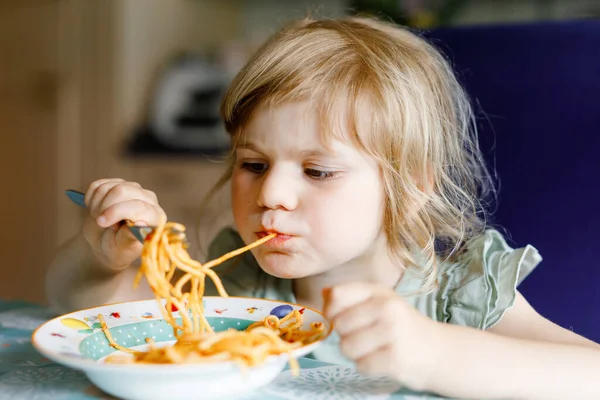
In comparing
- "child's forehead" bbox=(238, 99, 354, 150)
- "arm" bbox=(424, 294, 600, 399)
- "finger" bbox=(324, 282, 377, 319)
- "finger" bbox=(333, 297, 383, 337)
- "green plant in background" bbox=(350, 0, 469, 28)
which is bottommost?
"arm" bbox=(424, 294, 600, 399)

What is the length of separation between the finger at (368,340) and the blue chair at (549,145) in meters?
0.59

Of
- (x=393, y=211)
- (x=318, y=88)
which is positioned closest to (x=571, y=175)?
(x=393, y=211)

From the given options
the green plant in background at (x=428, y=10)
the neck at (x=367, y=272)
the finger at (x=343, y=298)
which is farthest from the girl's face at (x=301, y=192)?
the green plant in background at (x=428, y=10)

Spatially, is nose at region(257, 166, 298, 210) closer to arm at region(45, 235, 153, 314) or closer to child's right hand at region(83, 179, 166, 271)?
child's right hand at region(83, 179, 166, 271)

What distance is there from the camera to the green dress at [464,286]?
2.92ft

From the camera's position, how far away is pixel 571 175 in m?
1.08

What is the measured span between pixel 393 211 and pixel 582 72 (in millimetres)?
415

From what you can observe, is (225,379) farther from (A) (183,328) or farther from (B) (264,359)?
(A) (183,328)

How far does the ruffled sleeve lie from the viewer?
2.90 feet

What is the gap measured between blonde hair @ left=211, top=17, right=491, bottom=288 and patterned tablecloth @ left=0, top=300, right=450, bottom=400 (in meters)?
0.30

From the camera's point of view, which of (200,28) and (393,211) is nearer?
(393,211)

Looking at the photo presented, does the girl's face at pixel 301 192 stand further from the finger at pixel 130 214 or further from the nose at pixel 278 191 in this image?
the finger at pixel 130 214

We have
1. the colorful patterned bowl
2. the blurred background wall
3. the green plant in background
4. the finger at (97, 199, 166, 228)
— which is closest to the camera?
the colorful patterned bowl

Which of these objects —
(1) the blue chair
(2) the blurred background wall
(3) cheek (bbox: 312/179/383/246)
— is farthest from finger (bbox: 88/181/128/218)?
(2) the blurred background wall
